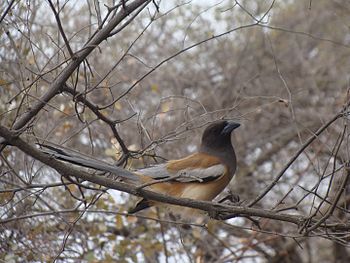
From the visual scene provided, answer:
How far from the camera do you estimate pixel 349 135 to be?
11.5 ft

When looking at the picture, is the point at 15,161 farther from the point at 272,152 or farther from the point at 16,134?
the point at 272,152

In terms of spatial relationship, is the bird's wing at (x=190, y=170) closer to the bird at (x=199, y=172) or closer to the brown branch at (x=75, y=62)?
the bird at (x=199, y=172)

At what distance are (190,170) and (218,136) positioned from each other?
0.39 metres

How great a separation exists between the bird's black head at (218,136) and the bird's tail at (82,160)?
93cm

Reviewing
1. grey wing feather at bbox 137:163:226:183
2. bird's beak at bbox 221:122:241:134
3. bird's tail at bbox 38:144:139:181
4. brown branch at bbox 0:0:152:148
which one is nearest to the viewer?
bird's tail at bbox 38:144:139:181

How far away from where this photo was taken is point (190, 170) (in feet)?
14.7

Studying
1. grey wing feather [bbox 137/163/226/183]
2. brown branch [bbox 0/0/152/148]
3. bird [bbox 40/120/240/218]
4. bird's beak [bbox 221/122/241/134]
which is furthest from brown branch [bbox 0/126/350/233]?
bird's beak [bbox 221/122/241/134]

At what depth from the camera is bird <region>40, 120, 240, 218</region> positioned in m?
4.23

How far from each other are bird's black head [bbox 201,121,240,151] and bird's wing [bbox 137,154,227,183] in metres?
0.13

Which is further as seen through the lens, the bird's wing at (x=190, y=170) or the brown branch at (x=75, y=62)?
the bird's wing at (x=190, y=170)

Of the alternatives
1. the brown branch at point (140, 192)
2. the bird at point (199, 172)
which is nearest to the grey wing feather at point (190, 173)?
the bird at point (199, 172)

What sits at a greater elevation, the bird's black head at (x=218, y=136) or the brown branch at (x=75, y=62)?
the bird's black head at (x=218, y=136)

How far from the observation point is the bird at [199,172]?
4.23m

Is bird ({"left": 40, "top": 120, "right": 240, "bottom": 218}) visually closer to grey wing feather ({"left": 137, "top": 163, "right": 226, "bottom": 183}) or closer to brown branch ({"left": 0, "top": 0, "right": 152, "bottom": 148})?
grey wing feather ({"left": 137, "top": 163, "right": 226, "bottom": 183})
